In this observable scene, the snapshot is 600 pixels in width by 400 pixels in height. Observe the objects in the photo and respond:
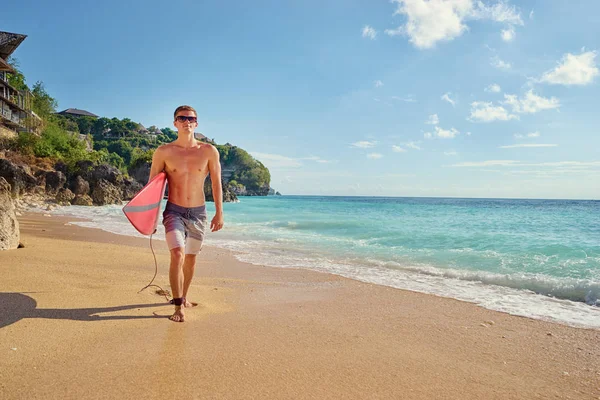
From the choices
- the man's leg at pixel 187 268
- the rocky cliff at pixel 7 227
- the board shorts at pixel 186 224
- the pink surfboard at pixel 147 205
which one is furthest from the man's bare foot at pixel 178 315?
the rocky cliff at pixel 7 227

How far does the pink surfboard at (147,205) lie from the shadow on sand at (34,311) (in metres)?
0.79

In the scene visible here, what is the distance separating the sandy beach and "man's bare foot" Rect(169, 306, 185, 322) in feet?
0.19

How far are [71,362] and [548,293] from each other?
20.6 feet

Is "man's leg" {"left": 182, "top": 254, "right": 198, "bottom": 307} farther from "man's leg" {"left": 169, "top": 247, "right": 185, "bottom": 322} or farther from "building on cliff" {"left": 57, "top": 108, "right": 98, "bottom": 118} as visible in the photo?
"building on cliff" {"left": 57, "top": 108, "right": 98, "bottom": 118}

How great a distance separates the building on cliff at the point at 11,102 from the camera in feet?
115

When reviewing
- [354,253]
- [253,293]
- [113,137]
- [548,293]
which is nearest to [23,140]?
[354,253]

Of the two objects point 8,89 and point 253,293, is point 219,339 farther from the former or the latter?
point 8,89

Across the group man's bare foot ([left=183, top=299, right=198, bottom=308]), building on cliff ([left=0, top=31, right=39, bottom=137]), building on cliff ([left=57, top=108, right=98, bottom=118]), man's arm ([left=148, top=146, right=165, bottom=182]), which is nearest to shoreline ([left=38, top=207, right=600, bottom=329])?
man's bare foot ([left=183, top=299, right=198, bottom=308])

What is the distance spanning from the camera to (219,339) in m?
2.94

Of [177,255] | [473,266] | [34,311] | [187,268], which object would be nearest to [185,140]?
[177,255]

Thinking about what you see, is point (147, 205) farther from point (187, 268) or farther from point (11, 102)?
point (11, 102)

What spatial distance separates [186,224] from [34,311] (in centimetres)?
145

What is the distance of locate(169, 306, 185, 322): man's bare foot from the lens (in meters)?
3.31

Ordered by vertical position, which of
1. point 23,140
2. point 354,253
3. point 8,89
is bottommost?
point 354,253
